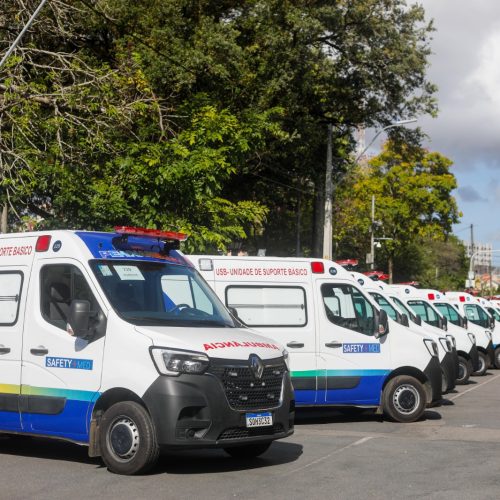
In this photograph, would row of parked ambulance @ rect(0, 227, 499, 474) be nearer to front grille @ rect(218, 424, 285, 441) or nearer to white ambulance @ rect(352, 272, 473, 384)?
front grille @ rect(218, 424, 285, 441)

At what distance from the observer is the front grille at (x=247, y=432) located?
28.5 ft

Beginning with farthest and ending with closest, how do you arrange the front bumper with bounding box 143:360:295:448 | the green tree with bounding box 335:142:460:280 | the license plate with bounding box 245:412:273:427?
the green tree with bounding box 335:142:460:280 < the license plate with bounding box 245:412:273:427 < the front bumper with bounding box 143:360:295:448

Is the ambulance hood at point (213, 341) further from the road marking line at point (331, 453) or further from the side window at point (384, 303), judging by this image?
the side window at point (384, 303)

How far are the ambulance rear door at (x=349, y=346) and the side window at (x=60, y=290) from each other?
468cm

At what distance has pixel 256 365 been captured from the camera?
8906mm

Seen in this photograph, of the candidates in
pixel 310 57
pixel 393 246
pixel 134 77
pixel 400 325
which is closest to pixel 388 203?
pixel 393 246

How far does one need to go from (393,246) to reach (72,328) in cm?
5223

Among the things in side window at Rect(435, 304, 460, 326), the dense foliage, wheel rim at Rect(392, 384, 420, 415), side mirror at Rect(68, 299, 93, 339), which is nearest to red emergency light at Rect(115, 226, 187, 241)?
side mirror at Rect(68, 299, 93, 339)

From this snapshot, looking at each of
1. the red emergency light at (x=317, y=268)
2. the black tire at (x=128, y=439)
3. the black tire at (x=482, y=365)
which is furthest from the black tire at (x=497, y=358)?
the black tire at (x=128, y=439)

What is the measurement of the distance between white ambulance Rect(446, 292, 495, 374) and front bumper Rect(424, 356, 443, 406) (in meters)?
10.3

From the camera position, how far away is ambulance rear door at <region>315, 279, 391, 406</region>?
13328 mm

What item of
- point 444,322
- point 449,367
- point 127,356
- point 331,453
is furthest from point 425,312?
point 127,356

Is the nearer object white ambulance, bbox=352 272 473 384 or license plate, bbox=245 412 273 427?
license plate, bbox=245 412 273 427

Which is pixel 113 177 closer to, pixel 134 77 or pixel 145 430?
pixel 134 77
